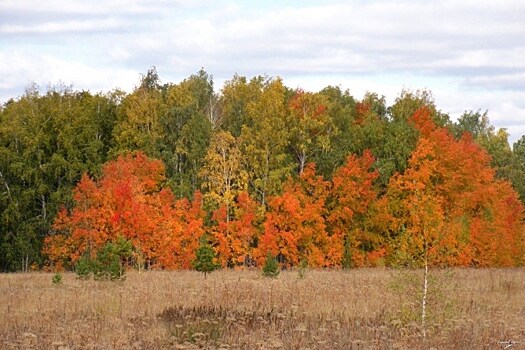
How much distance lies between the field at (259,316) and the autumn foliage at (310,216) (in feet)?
51.8

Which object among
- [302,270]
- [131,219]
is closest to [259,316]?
[302,270]

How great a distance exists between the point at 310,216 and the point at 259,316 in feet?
88.1

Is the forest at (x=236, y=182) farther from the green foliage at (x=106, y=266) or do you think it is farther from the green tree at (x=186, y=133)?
the green foliage at (x=106, y=266)

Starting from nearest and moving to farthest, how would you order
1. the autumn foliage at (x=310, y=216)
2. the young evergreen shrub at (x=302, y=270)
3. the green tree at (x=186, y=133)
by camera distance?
the young evergreen shrub at (x=302, y=270), the autumn foliage at (x=310, y=216), the green tree at (x=186, y=133)

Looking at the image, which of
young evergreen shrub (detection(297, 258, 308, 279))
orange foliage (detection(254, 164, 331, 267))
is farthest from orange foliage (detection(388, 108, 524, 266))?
young evergreen shrub (detection(297, 258, 308, 279))

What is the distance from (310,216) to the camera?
4734cm

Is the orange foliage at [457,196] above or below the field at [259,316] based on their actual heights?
above

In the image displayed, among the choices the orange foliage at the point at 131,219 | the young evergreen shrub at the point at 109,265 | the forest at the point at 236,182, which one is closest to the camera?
the young evergreen shrub at the point at 109,265

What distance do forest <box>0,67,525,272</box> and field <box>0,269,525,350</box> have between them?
684 inches

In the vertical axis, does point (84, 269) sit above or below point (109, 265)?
below

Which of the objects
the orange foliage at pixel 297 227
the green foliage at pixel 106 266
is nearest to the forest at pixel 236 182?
the orange foliage at pixel 297 227

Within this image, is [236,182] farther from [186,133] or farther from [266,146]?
[186,133]

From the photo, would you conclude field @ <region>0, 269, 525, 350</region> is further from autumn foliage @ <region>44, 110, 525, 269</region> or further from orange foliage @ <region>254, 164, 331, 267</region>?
orange foliage @ <region>254, 164, 331, 267</region>

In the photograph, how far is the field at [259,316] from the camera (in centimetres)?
1723
